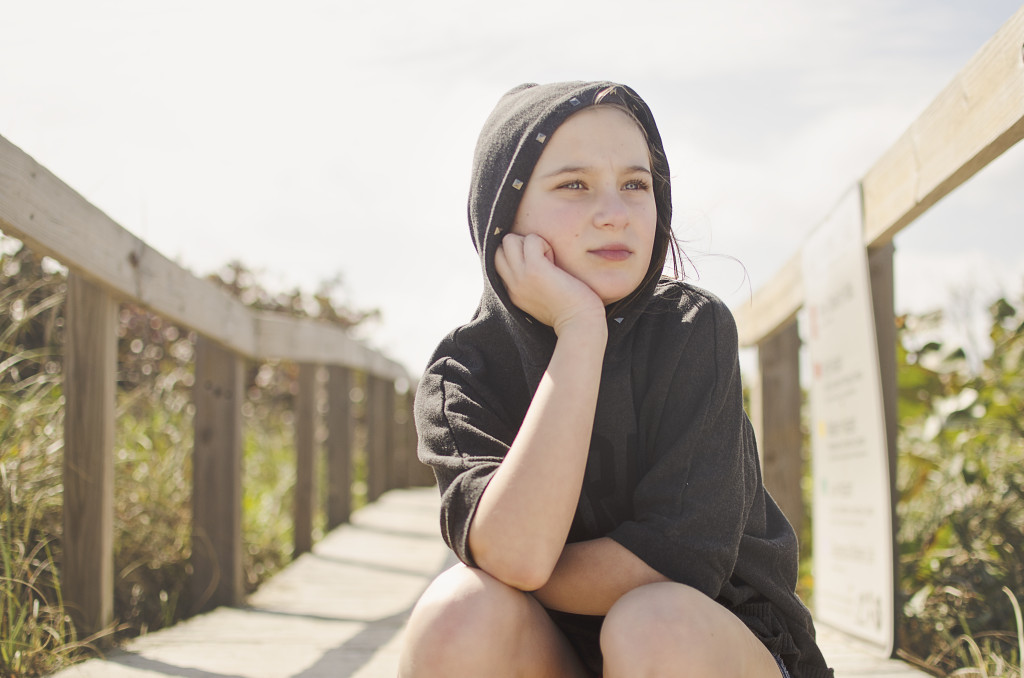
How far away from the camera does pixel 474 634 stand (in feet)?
4.45

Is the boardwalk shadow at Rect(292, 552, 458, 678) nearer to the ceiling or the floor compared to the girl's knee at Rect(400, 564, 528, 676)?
nearer to the floor

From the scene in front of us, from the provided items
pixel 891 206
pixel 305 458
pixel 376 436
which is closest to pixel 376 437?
pixel 376 436

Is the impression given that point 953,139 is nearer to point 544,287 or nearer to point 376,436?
point 544,287

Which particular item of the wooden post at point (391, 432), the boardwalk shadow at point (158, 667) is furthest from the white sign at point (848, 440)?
the wooden post at point (391, 432)

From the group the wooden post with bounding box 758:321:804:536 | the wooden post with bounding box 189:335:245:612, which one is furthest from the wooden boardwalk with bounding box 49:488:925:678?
the wooden post with bounding box 758:321:804:536

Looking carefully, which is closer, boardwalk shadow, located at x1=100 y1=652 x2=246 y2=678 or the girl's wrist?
the girl's wrist

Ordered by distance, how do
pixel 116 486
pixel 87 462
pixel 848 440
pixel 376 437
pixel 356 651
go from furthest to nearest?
1. pixel 376 437
2. pixel 116 486
3. pixel 848 440
4. pixel 356 651
5. pixel 87 462

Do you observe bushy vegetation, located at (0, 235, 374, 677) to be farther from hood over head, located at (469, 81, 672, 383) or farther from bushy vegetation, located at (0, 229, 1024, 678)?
hood over head, located at (469, 81, 672, 383)

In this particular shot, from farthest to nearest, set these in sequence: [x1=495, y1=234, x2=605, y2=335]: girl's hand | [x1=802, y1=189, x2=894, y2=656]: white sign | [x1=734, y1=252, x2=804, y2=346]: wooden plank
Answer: [x1=734, y1=252, x2=804, y2=346]: wooden plank < [x1=802, y1=189, x2=894, y2=656]: white sign < [x1=495, y1=234, x2=605, y2=335]: girl's hand

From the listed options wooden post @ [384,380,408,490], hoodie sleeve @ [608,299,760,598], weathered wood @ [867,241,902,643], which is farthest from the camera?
wooden post @ [384,380,408,490]

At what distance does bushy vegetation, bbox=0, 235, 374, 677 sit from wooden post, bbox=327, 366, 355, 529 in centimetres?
28

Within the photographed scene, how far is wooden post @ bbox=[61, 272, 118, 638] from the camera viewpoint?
2.40m

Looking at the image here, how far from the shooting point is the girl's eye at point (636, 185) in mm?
1623

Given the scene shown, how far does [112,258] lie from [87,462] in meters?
0.55
